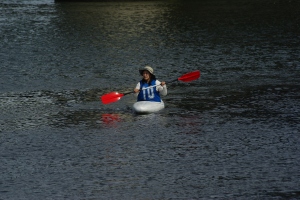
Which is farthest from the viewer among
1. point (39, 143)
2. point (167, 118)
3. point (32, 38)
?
point (32, 38)

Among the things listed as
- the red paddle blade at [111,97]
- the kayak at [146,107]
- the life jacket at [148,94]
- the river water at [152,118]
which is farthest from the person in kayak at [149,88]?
the red paddle blade at [111,97]

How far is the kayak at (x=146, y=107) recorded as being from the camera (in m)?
14.3

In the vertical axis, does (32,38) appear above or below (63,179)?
below

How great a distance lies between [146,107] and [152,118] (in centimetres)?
51

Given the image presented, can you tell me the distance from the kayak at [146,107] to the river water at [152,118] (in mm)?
149

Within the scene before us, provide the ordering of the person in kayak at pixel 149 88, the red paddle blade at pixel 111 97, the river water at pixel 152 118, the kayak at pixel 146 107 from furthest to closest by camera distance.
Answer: the red paddle blade at pixel 111 97 → the person in kayak at pixel 149 88 → the kayak at pixel 146 107 → the river water at pixel 152 118

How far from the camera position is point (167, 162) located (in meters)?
10.5

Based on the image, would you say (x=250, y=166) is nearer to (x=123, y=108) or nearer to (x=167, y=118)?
(x=167, y=118)

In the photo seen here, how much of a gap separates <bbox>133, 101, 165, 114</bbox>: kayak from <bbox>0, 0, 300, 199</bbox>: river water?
0.15 meters

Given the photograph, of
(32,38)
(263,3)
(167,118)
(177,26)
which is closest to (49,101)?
(167,118)

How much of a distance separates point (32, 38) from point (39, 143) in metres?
17.8

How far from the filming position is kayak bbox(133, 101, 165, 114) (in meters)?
14.3

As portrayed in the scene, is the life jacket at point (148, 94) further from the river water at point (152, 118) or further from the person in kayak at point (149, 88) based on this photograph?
the river water at point (152, 118)

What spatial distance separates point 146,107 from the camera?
1434cm
